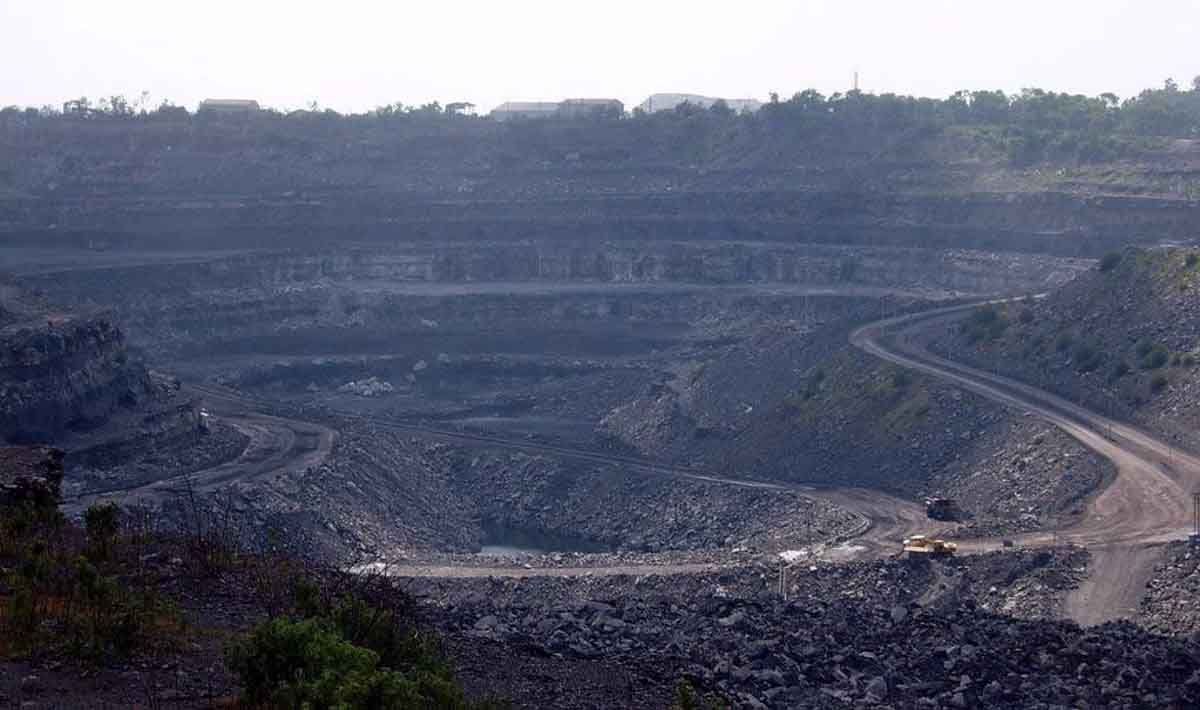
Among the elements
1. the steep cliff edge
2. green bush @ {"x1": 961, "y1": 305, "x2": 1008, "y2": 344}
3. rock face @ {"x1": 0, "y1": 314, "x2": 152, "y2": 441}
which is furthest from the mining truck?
rock face @ {"x1": 0, "y1": 314, "x2": 152, "y2": 441}

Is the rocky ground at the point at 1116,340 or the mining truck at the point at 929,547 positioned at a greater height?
the rocky ground at the point at 1116,340

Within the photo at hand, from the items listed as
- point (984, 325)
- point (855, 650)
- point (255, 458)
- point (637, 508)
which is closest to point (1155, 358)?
point (984, 325)

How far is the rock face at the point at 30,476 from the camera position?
28906mm

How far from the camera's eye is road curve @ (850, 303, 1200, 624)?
133ft

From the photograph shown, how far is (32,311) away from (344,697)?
52.1m

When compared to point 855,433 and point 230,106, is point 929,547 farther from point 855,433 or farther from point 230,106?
point 230,106

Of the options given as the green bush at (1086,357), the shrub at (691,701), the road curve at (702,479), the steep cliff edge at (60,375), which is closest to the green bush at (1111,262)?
the green bush at (1086,357)

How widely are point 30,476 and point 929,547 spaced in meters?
23.4

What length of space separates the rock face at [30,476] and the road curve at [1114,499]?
22365mm

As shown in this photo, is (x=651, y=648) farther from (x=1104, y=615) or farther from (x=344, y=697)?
(x=1104, y=615)

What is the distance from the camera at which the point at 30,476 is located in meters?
32.1

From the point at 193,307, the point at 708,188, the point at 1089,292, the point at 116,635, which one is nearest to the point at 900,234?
the point at 708,188

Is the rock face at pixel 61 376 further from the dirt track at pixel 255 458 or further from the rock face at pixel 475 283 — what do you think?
the rock face at pixel 475 283

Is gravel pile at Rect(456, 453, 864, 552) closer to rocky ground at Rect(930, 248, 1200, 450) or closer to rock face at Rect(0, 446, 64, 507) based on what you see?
rocky ground at Rect(930, 248, 1200, 450)
